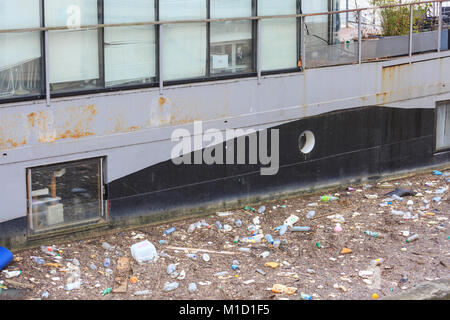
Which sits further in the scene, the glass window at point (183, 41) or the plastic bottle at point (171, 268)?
the glass window at point (183, 41)

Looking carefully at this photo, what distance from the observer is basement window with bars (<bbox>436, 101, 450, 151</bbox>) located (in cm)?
1291

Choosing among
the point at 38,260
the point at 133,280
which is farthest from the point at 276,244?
the point at 38,260

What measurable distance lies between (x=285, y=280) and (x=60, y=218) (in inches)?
116

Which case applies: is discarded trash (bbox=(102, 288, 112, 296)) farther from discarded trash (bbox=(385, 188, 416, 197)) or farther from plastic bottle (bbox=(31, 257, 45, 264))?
discarded trash (bbox=(385, 188, 416, 197))

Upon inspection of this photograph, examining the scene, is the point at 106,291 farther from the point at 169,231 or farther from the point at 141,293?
the point at 169,231

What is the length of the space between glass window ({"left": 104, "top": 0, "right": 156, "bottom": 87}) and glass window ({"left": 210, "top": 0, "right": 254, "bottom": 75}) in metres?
0.99

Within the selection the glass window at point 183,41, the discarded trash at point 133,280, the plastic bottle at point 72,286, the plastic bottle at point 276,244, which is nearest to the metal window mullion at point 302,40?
the glass window at point 183,41

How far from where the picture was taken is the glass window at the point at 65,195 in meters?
9.06

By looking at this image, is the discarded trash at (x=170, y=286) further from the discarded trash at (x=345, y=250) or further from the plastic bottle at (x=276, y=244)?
the discarded trash at (x=345, y=250)

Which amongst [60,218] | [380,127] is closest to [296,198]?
[380,127]

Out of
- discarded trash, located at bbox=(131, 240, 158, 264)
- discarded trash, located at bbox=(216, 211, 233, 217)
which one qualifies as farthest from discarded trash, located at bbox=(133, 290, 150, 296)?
discarded trash, located at bbox=(216, 211, 233, 217)

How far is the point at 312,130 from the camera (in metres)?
11.3

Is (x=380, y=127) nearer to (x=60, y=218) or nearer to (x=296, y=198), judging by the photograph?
(x=296, y=198)

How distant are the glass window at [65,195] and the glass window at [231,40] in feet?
7.50
